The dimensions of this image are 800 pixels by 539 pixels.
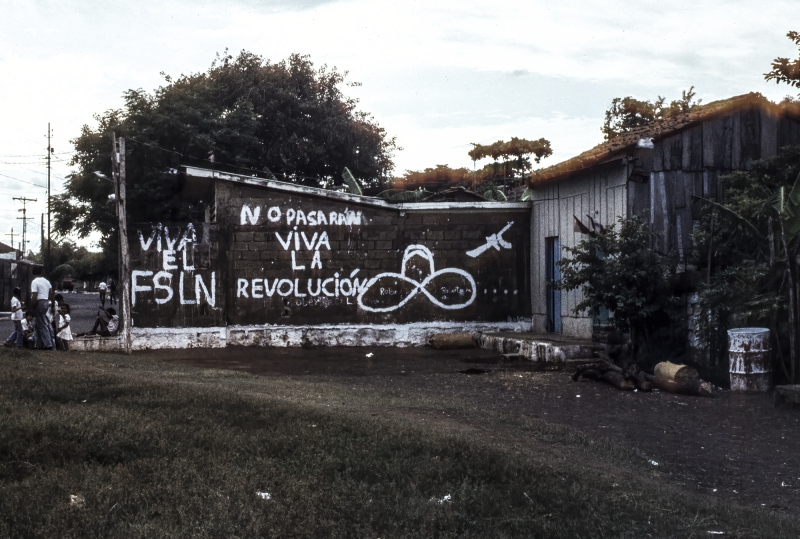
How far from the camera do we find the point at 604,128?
29344 millimetres

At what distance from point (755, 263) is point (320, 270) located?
9.62 metres

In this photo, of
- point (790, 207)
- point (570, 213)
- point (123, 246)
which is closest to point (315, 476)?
point (790, 207)

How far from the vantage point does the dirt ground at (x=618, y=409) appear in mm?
6520

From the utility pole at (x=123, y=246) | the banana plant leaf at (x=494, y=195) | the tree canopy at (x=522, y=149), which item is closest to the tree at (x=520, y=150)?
the tree canopy at (x=522, y=149)

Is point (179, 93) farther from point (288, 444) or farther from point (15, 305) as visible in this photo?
point (288, 444)

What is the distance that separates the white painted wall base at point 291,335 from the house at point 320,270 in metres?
0.02

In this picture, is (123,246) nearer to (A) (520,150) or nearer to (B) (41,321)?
(B) (41,321)

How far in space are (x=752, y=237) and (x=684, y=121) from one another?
4.01 metres

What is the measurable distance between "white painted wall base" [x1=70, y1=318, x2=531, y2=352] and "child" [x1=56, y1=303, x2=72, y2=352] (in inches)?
23.8

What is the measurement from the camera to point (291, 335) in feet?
59.8

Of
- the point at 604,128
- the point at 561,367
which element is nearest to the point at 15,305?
the point at 561,367

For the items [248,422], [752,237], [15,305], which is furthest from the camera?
[15,305]

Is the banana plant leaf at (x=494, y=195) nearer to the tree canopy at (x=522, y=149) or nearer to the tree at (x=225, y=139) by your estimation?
the tree at (x=225, y=139)

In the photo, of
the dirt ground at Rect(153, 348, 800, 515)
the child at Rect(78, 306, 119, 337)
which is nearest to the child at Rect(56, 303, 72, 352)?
the child at Rect(78, 306, 119, 337)
